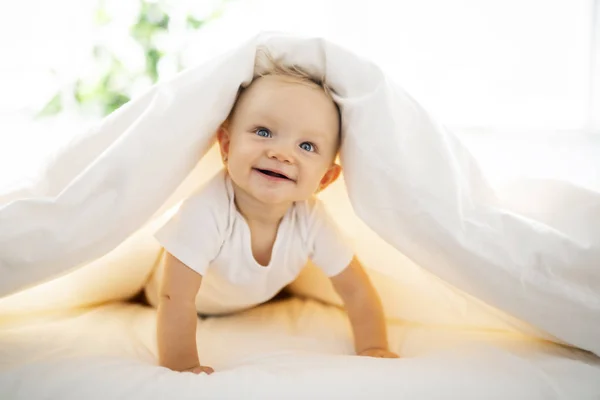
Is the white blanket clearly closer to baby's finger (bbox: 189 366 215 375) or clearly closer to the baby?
the baby

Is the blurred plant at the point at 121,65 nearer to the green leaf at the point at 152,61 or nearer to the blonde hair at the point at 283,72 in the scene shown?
the green leaf at the point at 152,61

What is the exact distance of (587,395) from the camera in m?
0.67

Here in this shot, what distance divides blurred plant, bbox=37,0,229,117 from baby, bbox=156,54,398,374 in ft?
3.64

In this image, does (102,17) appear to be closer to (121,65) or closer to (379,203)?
(121,65)

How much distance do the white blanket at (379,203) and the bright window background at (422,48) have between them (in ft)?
2.83

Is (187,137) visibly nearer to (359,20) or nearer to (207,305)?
(207,305)

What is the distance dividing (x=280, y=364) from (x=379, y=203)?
0.84 feet

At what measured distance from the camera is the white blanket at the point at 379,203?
2.50 feet

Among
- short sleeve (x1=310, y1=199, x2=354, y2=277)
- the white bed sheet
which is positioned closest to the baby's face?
short sleeve (x1=310, y1=199, x2=354, y2=277)

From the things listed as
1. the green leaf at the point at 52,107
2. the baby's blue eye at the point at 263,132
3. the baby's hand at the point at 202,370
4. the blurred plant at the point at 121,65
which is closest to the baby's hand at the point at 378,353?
the baby's hand at the point at 202,370

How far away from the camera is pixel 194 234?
880mm

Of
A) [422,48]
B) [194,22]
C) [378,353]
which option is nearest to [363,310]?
[378,353]

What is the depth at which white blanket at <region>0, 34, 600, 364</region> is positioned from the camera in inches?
30.0

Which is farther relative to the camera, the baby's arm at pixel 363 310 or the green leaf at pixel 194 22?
the green leaf at pixel 194 22
